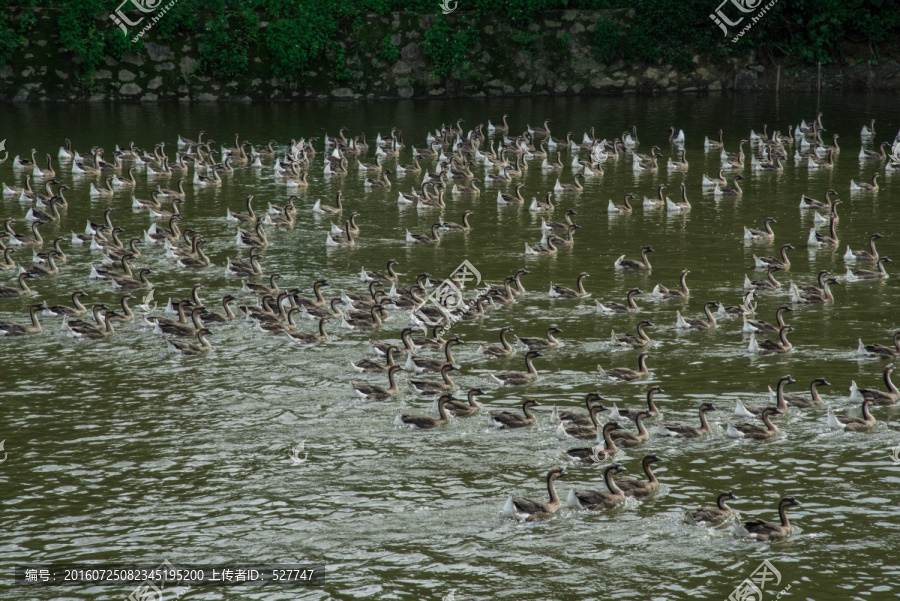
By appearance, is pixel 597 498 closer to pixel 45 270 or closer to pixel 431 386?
pixel 431 386

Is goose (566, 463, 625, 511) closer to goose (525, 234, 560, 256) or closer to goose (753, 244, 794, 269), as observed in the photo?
goose (753, 244, 794, 269)

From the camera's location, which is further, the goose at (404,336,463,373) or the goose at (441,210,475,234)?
the goose at (441,210,475,234)

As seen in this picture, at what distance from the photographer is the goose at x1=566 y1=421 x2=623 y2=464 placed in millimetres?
16844

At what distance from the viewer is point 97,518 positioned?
1528cm

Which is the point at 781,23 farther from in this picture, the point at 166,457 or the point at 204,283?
the point at 166,457

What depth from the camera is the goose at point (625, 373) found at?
66.5ft

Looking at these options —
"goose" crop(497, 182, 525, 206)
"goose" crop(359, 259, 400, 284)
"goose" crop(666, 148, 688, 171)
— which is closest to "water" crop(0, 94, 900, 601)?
"goose" crop(359, 259, 400, 284)

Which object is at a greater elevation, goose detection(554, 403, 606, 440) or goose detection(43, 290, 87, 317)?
goose detection(43, 290, 87, 317)

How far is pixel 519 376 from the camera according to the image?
800 inches

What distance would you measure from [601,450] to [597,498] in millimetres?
1571

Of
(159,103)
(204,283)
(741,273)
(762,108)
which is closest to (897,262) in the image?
(741,273)

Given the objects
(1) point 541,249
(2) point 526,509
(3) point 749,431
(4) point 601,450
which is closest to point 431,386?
(4) point 601,450

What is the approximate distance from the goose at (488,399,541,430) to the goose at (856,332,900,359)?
707cm

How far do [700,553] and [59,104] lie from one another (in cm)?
5221
